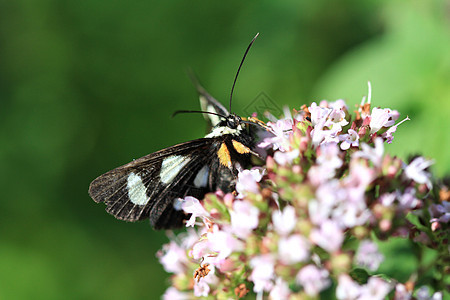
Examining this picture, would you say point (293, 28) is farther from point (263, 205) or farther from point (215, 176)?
point (263, 205)

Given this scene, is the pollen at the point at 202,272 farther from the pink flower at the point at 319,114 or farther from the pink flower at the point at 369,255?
the pink flower at the point at 319,114

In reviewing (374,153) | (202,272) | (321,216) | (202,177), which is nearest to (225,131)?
(202,177)

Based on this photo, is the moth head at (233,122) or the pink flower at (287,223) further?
the moth head at (233,122)

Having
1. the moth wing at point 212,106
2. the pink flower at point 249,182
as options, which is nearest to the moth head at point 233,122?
the moth wing at point 212,106

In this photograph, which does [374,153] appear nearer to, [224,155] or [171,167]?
[224,155]

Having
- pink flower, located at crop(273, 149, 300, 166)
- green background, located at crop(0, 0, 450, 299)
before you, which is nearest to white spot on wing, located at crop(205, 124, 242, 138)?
pink flower, located at crop(273, 149, 300, 166)

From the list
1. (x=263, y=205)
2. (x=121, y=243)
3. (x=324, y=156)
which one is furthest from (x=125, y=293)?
(x=324, y=156)

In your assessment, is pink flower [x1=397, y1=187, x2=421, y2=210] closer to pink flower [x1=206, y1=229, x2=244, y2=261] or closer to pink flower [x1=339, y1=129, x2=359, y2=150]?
pink flower [x1=339, y1=129, x2=359, y2=150]
